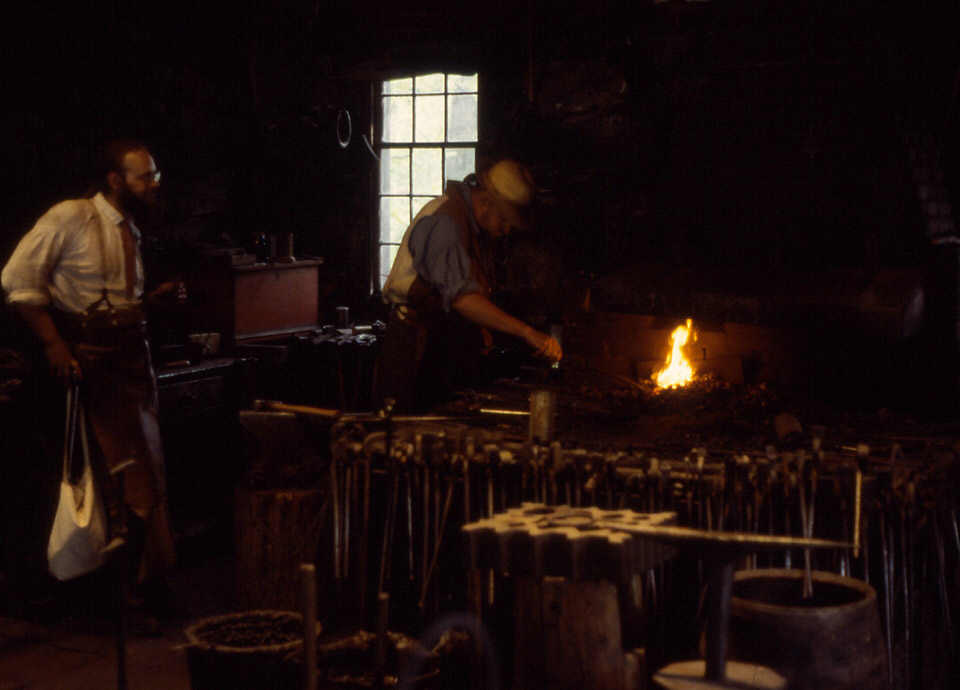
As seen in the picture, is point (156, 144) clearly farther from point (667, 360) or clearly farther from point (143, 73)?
point (667, 360)

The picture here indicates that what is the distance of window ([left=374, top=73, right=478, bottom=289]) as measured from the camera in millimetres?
9914

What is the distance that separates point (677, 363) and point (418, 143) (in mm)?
3630

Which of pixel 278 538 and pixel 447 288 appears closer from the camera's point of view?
pixel 278 538

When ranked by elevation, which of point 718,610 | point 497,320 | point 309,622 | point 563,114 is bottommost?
point 309,622

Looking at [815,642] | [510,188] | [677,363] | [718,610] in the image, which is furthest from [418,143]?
[718,610]

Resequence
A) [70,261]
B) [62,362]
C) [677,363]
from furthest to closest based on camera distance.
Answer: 1. [677,363]
2. [70,261]
3. [62,362]

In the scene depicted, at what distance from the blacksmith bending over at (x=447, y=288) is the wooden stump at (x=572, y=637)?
1900mm

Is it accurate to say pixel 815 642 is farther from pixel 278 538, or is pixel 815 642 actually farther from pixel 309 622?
pixel 278 538

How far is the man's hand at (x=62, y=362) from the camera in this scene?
6082 mm

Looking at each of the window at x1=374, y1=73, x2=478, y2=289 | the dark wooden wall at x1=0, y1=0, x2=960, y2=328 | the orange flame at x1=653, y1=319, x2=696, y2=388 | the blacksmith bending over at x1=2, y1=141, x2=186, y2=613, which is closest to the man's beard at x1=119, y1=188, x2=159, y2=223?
the blacksmith bending over at x1=2, y1=141, x2=186, y2=613

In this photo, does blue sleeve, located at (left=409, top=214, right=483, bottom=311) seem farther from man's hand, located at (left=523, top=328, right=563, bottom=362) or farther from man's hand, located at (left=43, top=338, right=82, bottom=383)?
man's hand, located at (left=43, top=338, right=82, bottom=383)

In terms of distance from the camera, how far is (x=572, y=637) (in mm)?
4121

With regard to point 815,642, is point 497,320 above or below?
above

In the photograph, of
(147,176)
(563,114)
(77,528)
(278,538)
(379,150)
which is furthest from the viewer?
(379,150)
